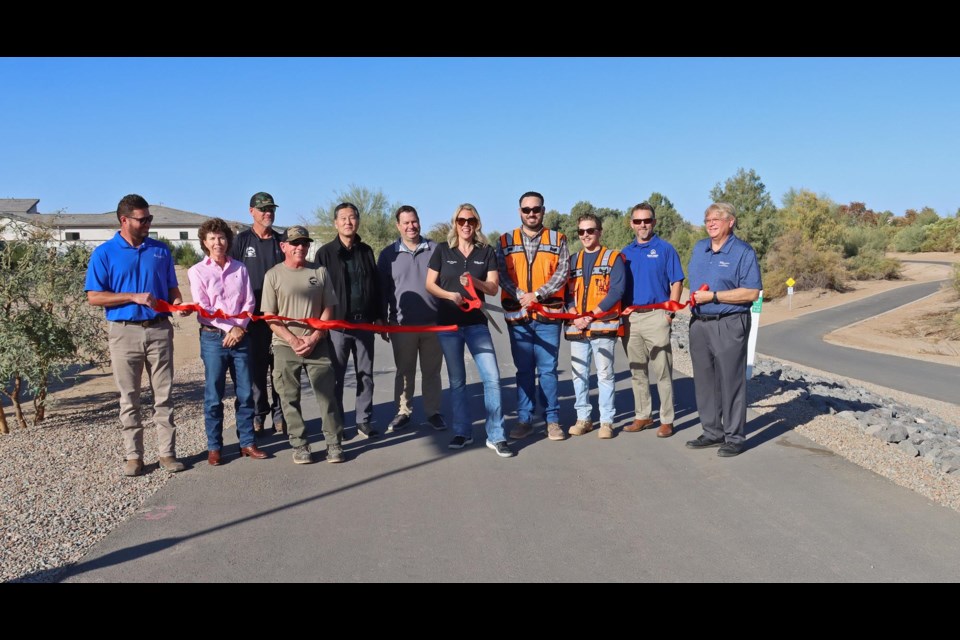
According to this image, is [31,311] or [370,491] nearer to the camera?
[370,491]

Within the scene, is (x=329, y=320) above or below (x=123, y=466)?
above

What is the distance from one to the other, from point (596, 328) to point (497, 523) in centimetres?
291

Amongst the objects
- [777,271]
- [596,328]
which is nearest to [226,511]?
[596,328]

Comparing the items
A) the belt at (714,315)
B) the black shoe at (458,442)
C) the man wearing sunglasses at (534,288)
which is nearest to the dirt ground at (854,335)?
the black shoe at (458,442)

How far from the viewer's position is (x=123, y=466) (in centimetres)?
616

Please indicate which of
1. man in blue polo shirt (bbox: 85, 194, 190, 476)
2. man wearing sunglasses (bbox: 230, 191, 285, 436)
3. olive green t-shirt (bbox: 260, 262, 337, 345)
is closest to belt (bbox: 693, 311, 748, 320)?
olive green t-shirt (bbox: 260, 262, 337, 345)

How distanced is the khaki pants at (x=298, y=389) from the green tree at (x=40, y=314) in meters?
2.92

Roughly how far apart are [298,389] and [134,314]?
1525 millimetres

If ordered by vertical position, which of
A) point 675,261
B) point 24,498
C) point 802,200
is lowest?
point 24,498

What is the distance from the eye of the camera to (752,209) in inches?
1815

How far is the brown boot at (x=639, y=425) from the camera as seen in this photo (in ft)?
24.7

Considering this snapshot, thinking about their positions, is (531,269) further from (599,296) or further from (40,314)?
(40,314)

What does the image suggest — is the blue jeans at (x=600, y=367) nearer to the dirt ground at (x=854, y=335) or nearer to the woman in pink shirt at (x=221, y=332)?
the woman in pink shirt at (x=221, y=332)
